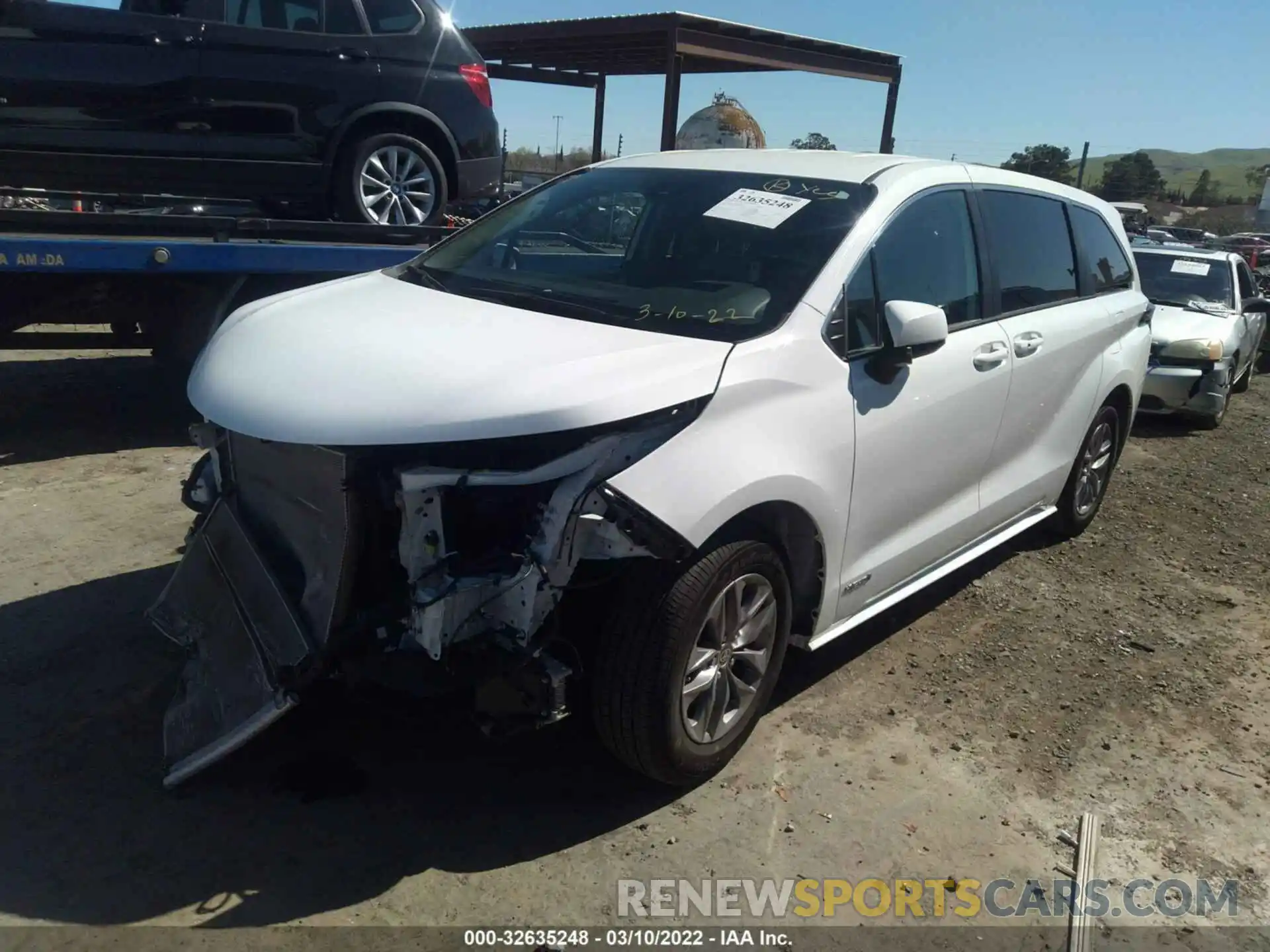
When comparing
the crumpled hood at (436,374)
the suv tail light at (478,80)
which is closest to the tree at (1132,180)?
the suv tail light at (478,80)

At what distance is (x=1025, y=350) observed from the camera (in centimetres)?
420

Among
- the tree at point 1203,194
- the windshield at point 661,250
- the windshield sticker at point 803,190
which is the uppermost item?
the tree at point 1203,194

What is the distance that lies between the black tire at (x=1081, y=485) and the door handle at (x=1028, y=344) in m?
0.99

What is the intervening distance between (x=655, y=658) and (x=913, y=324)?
1395mm

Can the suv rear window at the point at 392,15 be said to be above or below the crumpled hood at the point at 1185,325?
above

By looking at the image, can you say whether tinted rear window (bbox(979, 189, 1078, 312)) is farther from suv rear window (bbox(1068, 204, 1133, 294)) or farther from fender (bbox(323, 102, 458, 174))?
fender (bbox(323, 102, 458, 174))

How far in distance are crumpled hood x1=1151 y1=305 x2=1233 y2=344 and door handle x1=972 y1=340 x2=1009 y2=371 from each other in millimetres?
5612

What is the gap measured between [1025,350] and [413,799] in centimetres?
301

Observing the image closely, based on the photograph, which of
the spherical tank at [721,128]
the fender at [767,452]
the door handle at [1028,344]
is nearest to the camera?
the fender at [767,452]

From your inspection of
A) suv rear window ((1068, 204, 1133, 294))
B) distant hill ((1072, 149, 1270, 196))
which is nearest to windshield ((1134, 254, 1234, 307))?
suv rear window ((1068, 204, 1133, 294))

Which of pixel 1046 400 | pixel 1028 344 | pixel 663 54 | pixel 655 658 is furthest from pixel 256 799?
pixel 663 54

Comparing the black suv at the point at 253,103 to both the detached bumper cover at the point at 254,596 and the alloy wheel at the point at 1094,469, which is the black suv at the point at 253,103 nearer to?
the detached bumper cover at the point at 254,596

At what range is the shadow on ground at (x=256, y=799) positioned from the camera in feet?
8.56

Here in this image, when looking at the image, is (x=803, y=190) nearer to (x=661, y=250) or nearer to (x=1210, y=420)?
(x=661, y=250)
